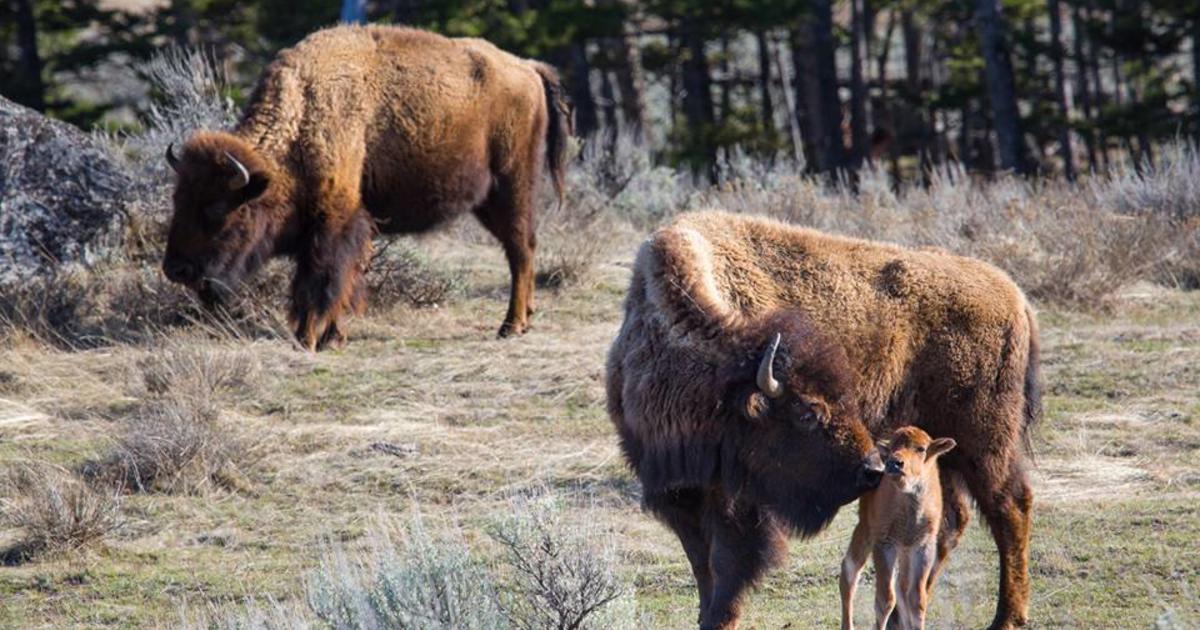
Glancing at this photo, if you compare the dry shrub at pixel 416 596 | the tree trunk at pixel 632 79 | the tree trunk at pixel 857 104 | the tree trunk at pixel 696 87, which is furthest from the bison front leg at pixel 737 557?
the tree trunk at pixel 632 79

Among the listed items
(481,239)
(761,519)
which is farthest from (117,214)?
(761,519)

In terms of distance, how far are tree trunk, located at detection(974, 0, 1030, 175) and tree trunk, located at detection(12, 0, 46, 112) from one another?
43.8 ft

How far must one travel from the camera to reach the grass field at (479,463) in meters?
7.10

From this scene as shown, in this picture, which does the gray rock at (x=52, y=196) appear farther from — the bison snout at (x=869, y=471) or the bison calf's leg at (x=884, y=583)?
the bison snout at (x=869, y=471)

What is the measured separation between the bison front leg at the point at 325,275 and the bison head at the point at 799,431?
18.4ft

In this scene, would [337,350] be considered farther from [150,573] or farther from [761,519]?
[761,519]

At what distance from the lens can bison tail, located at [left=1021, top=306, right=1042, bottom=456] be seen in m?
6.73

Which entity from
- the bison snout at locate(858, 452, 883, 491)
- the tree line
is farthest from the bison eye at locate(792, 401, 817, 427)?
the tree line

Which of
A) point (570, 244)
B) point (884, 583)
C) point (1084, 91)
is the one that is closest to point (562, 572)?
point (884, 583)

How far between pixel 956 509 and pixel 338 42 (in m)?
6.21

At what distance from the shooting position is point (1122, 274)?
453 inches

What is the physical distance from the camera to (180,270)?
10562mm

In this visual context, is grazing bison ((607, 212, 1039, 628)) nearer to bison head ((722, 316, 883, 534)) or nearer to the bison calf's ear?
bison head ((722, 316, 883, 534))

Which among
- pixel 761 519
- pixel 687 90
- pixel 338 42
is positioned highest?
pixel 338 42
